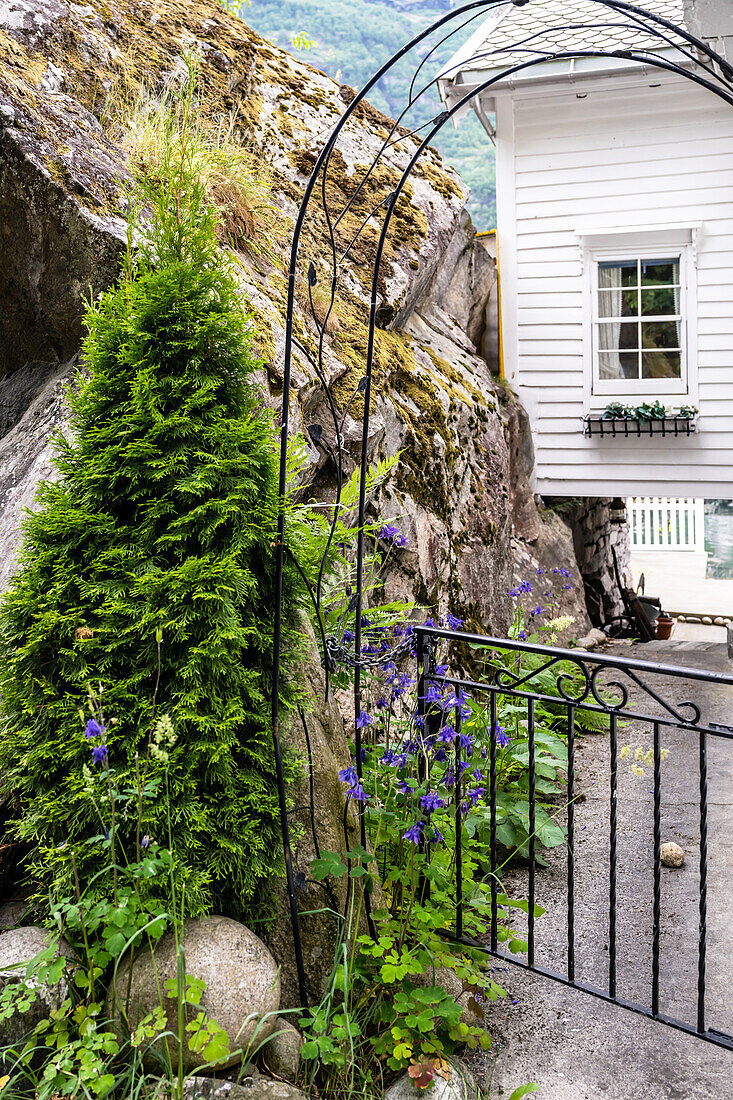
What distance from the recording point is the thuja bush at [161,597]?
202 centimetres

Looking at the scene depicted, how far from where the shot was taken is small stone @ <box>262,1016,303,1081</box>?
206 centimetres

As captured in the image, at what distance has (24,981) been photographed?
70.2 inches

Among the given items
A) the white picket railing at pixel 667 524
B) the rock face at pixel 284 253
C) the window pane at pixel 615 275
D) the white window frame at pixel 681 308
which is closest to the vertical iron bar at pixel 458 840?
the rock face at pixel 284 253

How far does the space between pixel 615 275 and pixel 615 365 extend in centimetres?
84

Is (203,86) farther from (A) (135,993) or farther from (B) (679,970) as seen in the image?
(B) (679,970)

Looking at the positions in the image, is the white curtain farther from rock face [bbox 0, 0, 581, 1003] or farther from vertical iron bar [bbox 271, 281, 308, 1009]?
vertical iron bar [bbox 271, 281, 308, 1009]

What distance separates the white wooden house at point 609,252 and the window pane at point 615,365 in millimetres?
14

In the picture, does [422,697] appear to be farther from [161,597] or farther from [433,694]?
[161,597]

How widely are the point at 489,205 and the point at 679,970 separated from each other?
22.0 metres

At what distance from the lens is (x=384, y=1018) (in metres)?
2.21

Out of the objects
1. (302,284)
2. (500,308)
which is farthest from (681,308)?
(302,284)

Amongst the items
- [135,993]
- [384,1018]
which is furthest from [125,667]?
[384,1018]

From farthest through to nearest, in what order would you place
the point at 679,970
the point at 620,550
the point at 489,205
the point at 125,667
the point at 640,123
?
the point at 489,205 < the point at 620,550 < the point at 640,123 < the point at 679,970 < the point at 125,667

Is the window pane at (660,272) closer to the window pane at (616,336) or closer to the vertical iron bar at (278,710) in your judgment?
the window pane at (616,336)
